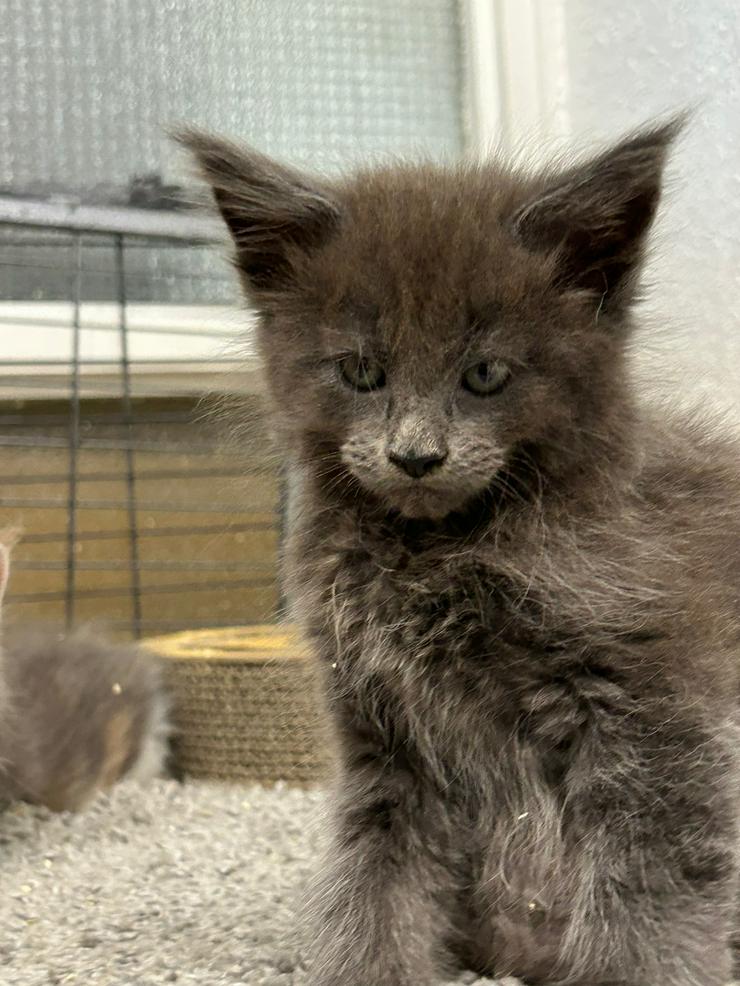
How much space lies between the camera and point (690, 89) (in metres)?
1.84

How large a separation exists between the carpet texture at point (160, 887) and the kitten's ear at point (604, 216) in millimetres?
646

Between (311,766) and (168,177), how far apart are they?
1.35m

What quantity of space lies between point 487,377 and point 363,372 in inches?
4.3

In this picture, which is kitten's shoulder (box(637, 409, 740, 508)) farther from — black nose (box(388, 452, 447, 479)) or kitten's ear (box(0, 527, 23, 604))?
kitten's ear (box(0, 527, 23, 604))

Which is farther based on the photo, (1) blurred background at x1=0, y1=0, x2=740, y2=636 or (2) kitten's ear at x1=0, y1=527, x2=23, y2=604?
(1) blurred background at x1=0, y1=0, x2=740, y2=636

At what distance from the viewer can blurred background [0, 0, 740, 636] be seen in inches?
99.6

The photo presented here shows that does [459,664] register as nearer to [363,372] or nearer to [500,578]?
[500,578]

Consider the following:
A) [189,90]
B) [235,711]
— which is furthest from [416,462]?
[189,90]

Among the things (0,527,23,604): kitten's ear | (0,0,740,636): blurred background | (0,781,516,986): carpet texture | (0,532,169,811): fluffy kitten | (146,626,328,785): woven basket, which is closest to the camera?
(0,781,516,986): carpet texture

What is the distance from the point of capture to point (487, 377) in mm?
959

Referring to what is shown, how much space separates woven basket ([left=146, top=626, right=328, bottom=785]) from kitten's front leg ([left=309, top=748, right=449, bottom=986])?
873 millimetres

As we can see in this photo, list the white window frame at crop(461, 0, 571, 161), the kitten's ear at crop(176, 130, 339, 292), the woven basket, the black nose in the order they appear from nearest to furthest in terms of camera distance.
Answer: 1. the black nose
2. the kitten's ear at crop(176, 130, 339, 292)
3. the woven basket
4. the white window frame at crop(461, 0, 571, 161)

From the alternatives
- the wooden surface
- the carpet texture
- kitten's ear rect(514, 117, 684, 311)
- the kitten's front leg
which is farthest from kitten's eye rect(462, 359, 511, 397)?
A: the wooden surface

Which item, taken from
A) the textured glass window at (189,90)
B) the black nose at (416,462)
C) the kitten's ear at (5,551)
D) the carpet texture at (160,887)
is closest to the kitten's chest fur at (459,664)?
the black nose at (416,462)
